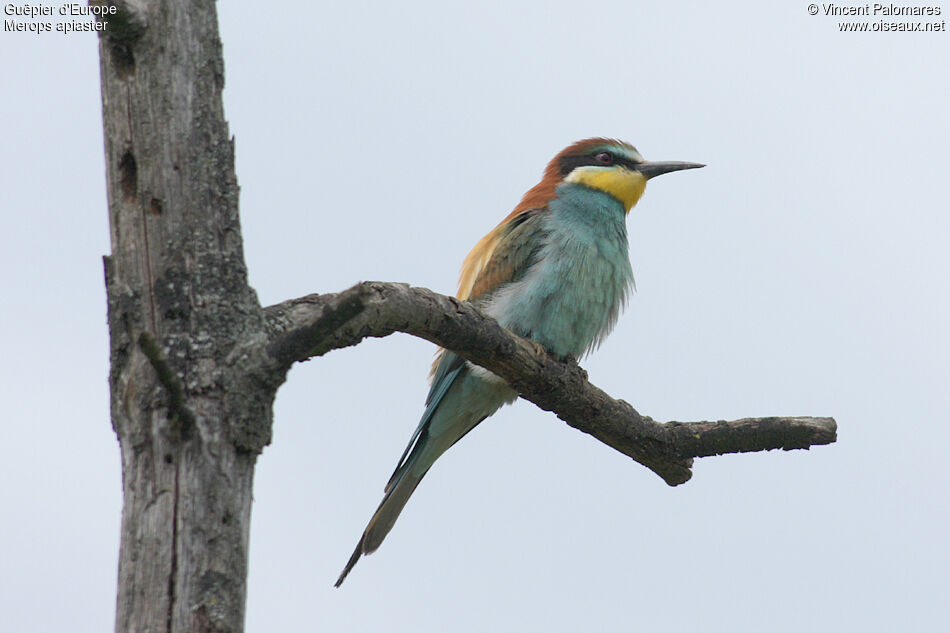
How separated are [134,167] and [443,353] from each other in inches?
102

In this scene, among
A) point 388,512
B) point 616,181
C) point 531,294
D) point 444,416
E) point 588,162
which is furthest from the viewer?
point 588,162

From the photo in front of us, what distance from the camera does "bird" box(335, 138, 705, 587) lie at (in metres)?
4.51

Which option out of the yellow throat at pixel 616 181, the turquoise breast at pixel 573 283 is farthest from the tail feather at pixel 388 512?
the yellow throat at pixel 616 181

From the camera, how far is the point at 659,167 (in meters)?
5.44

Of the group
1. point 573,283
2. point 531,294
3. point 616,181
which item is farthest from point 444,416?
point 616,181

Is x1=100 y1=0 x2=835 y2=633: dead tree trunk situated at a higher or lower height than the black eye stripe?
lower

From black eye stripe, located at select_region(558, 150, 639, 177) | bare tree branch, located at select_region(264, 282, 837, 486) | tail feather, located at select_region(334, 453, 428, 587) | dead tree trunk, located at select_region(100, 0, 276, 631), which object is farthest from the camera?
black eye stripe, located at select_region(558, 150, 639, 177)

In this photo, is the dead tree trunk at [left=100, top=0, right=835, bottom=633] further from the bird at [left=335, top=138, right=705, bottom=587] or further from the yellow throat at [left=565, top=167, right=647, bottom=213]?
the yellow throat at [left=565, top=167, right=647, bottom=213]

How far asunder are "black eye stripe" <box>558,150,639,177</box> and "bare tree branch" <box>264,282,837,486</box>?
1602 mm

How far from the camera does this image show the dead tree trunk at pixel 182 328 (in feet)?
6.97

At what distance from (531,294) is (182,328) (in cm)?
242

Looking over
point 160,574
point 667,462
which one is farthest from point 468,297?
point 160,574

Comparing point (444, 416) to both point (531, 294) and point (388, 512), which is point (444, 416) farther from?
point (531, 294)

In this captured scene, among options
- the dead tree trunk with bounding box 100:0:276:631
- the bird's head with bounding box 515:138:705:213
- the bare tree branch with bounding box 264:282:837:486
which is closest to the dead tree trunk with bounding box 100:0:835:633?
the dead tree trunk with bounding box 100:0:276:631
